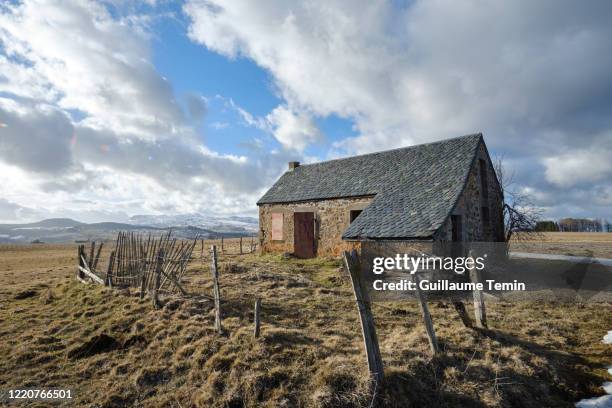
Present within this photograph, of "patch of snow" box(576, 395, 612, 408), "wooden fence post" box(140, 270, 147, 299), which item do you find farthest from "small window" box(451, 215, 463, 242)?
"wooden fence post" box(140, 270, 147, 299)

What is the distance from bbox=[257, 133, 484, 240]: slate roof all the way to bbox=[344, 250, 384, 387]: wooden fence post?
256 inches

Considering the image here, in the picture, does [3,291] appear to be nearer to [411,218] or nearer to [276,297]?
[276,297]

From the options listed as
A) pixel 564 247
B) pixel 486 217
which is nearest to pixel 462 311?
pixel 486 217

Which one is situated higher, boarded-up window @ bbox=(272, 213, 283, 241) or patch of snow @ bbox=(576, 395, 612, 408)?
boarded-up window @ bbox=(272, 213, 283, 241)

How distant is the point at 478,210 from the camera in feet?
47.6

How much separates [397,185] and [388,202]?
1.53 metres

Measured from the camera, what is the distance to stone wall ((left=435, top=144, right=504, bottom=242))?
1292 centimetres

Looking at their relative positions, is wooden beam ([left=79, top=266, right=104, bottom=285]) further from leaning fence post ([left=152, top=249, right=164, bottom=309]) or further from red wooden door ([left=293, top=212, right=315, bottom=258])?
red wooden door ([left=293, top=212, right=315, bottom=258])

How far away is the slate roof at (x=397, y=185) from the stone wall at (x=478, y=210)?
579 mm

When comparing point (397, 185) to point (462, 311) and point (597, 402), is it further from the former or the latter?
point (597, 402)

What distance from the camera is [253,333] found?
6629mm

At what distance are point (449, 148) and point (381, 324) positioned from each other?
37.1 ft

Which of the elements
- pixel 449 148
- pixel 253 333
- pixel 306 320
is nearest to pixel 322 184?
pixel 449 148

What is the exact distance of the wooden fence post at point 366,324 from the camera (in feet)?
16.0
